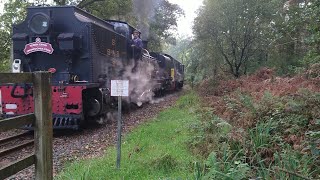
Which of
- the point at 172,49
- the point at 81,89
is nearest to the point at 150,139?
the point at 81,89

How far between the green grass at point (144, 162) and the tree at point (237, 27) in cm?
970

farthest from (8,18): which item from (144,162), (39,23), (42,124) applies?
(42,124)

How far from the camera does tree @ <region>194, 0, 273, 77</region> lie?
599 inches

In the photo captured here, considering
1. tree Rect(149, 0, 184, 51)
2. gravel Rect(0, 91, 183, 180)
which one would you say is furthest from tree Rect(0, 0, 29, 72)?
tree Rect(149, 0, 184, 51)

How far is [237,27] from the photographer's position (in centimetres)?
1551

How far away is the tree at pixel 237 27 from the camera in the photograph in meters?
15.2

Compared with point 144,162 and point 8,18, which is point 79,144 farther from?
point 8,18

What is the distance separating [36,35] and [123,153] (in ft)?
14.3

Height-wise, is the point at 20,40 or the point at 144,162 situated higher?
the point at 20,40

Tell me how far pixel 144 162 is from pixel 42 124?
227 centimetres

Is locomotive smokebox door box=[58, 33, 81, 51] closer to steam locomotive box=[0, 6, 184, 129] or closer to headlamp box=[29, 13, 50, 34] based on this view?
steam locomotive box=[0, 6, 184, 129]

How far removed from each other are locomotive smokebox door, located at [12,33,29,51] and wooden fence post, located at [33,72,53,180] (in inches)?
228

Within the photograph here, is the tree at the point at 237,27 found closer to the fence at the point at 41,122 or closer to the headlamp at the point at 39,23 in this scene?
the headlamp at the point at 39,23

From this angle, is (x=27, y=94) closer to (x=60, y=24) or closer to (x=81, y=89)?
(x=81, y=89)
